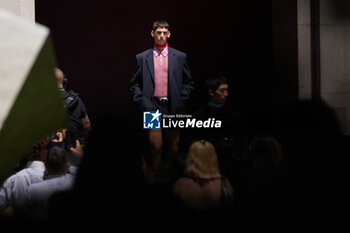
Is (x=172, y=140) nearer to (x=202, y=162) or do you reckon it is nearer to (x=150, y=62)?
(x=150, y=62)

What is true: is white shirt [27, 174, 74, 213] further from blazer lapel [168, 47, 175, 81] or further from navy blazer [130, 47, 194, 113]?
blazer lapel [168, 47, 175, 81]

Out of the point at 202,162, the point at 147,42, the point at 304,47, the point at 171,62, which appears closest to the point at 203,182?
the point at 202,162

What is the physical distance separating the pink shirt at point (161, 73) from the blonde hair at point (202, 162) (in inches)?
110

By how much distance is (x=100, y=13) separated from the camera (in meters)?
8.73

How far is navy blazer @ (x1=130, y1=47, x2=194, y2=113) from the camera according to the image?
7266mm

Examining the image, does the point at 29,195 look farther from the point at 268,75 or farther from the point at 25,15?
the point at 268,75

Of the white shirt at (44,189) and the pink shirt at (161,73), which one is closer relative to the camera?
the white shirt at (44,189)

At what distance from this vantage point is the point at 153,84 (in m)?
7.29

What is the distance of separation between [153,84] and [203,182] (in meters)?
3.18

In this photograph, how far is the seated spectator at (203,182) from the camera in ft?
13.8

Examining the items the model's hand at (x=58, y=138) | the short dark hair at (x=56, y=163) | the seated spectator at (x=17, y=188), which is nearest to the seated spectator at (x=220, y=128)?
the model's hand at (x=58, y=138)

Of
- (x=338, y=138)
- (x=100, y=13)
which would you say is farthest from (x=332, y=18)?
(x=338, y=138)
